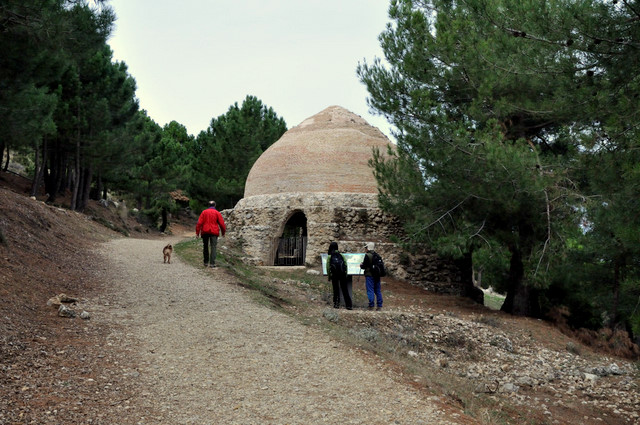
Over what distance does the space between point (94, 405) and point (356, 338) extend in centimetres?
401

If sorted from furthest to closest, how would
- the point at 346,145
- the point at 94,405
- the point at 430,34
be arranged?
1. the point at 346,145
2. the point at 430,34
3. the point at 94,405

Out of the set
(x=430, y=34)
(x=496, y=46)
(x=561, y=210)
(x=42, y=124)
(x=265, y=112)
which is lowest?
(x=561, y=210)

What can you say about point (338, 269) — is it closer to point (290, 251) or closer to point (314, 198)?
point (314, 198)

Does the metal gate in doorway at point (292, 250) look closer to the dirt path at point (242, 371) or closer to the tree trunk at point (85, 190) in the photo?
the dirt path at point (242, 371)

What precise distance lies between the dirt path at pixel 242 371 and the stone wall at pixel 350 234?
28.6ft

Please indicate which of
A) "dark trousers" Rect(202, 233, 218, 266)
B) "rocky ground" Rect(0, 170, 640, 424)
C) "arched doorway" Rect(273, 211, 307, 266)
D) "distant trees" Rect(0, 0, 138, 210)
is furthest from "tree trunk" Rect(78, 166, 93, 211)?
"dark trousers" Rect(202, 233, 218, 266)

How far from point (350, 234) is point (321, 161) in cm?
291

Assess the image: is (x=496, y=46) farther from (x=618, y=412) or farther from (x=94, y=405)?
(x=94, y=405)

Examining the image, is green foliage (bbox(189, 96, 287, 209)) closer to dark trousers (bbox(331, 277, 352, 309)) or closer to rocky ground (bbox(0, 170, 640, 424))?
rocky ground (bbox(0, 170, 640, 424))

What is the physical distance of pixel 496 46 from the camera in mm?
9742

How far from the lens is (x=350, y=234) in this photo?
703 inches

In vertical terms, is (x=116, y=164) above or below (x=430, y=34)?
below

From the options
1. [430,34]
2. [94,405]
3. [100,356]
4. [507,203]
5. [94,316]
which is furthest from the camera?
[430,34]

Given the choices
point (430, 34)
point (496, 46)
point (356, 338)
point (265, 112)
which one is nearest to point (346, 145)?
point (430, 34)
